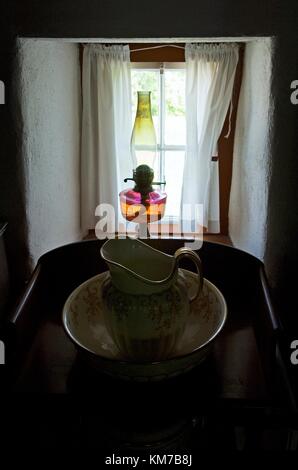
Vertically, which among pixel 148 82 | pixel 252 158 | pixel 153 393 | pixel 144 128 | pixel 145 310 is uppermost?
pixel 148 82

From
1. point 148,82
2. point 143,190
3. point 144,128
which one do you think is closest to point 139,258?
point 143,190

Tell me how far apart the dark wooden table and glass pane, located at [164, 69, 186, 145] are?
1.93 metres

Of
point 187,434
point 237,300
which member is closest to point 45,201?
point 237,300

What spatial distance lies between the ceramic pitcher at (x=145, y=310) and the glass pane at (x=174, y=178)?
218cm

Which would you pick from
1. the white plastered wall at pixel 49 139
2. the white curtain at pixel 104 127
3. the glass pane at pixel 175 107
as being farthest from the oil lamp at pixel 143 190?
the glass pane at pixel 175 107

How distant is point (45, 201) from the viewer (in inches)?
74.3

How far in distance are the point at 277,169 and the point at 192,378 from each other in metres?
0.83

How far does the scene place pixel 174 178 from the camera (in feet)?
9.75

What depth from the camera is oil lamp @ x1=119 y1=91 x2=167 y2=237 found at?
1897mm

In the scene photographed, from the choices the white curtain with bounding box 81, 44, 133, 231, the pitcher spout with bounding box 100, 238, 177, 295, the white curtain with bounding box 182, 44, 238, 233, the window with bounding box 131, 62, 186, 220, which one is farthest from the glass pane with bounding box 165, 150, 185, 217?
the pitcher spout with bounding box 100, 238, 177, 295

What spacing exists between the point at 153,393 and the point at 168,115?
91.0 inches

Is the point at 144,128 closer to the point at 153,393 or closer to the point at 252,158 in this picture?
the point at 252,158

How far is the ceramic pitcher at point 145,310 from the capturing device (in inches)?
29.7

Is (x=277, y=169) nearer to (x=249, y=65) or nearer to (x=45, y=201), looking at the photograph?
(x=45, y=201)
